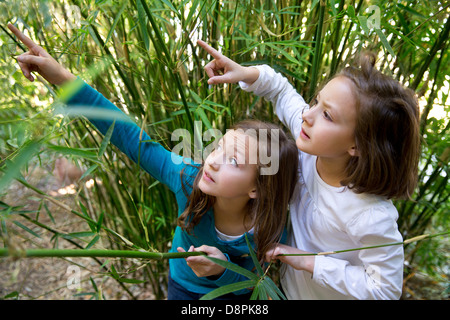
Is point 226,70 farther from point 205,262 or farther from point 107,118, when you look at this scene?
point 205,262

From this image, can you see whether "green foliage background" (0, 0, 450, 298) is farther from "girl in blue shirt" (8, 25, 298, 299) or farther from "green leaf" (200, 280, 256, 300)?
"green leaf" (200, 280, 256, 300)

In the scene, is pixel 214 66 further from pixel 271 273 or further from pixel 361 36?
pixel 271 273

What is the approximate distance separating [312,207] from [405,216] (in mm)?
647

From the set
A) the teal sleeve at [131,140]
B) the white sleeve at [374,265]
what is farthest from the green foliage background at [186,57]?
the white sleeve at [374,265]

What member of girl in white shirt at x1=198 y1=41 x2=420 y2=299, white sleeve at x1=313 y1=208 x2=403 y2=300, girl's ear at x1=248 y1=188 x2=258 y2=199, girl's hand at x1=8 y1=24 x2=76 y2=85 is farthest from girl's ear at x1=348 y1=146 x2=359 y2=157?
girl's hand at x1=8 y1=24 x2=76 y2=85

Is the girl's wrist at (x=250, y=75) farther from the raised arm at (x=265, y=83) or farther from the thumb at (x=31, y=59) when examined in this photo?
the thumb at (x=31, y=59)

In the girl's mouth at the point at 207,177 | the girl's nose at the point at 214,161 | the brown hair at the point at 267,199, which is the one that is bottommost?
the brown hair at the point at 267,199

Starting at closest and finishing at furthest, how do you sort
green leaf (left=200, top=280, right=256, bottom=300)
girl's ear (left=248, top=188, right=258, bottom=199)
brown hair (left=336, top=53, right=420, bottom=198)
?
green leaf (left=200, top=280, right=256, bottom=300)
brown hair (left=336, top=53, right=420, bottom=198)
girl's ear (left=248, top=188, right=258, bottom=199)

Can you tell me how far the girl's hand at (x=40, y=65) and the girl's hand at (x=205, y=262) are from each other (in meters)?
0.41

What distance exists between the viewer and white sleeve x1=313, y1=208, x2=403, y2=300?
0.76m

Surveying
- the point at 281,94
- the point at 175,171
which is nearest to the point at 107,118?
the point at 175,171

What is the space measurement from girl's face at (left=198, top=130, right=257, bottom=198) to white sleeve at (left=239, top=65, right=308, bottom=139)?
0.14m

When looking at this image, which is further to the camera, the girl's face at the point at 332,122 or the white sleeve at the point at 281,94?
the white sleeve at the point at 281,94

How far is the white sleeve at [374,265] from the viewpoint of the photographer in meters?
0.76
